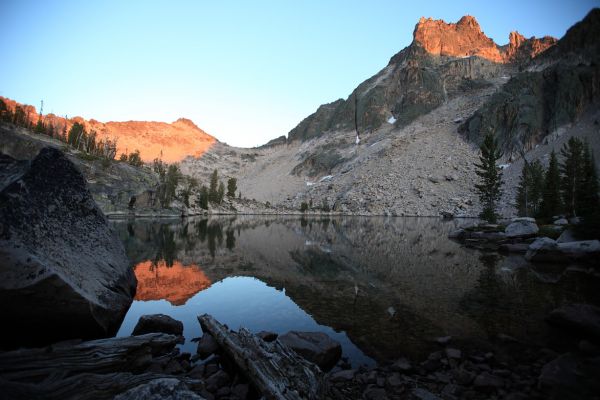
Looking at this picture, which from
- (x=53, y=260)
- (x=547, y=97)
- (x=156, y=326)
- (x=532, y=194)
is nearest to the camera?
(x=53, y=260)

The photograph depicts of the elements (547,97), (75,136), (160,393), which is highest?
(547,97)

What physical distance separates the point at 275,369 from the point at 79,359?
4.19 m

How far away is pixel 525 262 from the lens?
73.4 feet

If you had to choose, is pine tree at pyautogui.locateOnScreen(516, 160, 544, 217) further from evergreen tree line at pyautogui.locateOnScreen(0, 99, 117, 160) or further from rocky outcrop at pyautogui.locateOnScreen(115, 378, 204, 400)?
evergreen tree line at pyautogui.locateOnScreen(0, 99, 117, 160)

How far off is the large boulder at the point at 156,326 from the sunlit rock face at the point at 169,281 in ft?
11.5

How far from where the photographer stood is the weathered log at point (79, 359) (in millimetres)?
5668

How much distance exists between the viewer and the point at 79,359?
637 centimetres

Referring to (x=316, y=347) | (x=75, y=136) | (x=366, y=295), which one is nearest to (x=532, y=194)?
(x=366, y=295)

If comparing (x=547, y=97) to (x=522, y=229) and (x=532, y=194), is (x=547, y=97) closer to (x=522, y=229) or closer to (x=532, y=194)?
(x=532, y=194)

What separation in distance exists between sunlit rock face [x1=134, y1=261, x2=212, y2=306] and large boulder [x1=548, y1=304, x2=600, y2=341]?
1409 cm

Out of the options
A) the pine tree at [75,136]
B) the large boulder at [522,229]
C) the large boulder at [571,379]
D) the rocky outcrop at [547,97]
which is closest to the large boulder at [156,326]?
the large boulder at [571,379]

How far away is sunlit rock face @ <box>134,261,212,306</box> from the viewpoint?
14.1 meters

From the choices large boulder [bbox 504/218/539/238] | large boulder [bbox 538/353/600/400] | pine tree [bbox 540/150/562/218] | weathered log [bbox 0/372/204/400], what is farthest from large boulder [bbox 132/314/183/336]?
pine tree [bbox 540/150/562/218]

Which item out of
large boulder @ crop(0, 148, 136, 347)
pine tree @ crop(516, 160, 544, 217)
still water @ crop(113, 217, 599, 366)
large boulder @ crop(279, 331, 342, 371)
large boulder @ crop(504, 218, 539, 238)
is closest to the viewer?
large boulder @ crop(0, 148, 136, 347)
